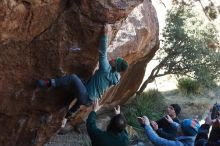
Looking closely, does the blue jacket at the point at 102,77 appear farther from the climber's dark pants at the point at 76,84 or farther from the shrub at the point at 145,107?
the shrub at the point at 145,107

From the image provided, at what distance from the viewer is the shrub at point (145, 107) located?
17.7 m

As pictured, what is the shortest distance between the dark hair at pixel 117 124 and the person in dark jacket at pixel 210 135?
135 cm

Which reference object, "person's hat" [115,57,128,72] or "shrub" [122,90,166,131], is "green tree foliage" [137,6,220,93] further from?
"person's hat" [115,57,128,72]

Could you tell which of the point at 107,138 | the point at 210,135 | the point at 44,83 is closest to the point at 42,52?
the point at 44,83

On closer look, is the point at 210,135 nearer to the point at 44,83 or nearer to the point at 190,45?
the point at 44,83

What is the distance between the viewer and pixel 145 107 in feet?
60.5

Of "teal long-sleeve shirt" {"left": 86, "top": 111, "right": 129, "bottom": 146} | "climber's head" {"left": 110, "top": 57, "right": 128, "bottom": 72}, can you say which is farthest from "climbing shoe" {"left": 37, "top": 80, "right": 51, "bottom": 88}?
"teal long-sleeve shirt" {"left": 86, "top": 111, "right": 129, "bottom": 146}

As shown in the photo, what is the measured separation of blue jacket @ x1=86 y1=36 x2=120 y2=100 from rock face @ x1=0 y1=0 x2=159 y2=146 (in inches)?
12.2

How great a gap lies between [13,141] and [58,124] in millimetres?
1033

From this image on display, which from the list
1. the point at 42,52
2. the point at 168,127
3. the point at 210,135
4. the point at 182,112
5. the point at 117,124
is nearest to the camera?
the point at 117,124

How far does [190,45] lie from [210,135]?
1165cm

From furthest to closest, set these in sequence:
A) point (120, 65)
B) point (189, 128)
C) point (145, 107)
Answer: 1. point (145, 107)
2. point (120, 65)
3. point (189, 128)

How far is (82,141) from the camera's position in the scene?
50.7 feet

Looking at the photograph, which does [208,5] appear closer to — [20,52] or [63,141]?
[63,141]
